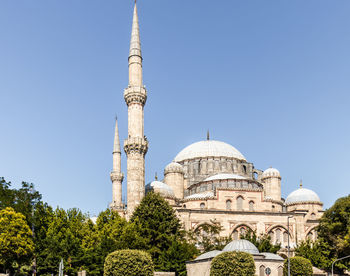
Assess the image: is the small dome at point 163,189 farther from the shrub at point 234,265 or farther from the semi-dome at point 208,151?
the shrub at point 234,265

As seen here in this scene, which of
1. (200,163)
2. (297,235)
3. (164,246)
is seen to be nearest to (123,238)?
(164,246)

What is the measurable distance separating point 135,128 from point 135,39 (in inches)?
375

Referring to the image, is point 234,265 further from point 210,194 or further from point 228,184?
point 228,184

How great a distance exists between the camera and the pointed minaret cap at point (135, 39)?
48219 mm

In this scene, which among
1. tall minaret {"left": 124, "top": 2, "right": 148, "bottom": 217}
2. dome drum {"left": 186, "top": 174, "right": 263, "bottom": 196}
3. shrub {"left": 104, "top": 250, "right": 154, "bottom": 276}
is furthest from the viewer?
dome drum {"left": 186, "top": 174, "right": 263, "bottom": 196}

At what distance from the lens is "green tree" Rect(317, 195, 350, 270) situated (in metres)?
39.0

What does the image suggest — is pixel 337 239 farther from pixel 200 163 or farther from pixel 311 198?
pixel 200 163

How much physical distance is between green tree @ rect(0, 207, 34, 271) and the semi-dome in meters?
33.9

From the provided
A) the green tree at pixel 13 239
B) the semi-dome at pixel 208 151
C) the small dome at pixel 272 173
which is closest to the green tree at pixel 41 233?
the green tree at pixel 13 239

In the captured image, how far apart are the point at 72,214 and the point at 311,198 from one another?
31209 mm

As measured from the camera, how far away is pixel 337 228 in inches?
1580

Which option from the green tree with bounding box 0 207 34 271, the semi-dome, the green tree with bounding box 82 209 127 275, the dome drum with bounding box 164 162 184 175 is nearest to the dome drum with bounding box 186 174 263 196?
the dome drum with bounding box 164 162 184 175

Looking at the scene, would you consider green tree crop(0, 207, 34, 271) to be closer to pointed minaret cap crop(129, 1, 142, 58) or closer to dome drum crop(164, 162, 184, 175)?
pointed minaret cap crop(129, 1, 142, 58)

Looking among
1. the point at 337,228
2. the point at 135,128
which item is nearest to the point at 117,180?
the point at 135,128
